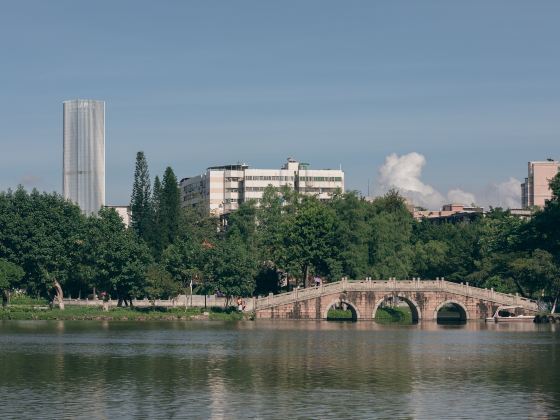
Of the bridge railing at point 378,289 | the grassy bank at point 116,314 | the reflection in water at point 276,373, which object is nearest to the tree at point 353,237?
the bridge railing at point 378,289

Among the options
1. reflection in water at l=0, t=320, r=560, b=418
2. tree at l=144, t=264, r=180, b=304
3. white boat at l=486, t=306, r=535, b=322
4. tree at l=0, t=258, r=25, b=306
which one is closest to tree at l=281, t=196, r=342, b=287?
tree at l=144, t=264, r=180, b=304

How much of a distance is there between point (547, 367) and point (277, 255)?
78533 mm

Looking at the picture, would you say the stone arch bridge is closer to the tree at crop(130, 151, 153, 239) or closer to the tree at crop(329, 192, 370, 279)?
the tree at crop(329, 192, 370, 279)

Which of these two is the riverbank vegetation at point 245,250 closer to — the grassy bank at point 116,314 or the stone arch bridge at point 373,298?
the grassy bank at point 116,314

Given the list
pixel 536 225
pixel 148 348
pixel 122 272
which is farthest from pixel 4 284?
pixel 536 225

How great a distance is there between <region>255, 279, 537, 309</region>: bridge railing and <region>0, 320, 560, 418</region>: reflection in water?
27.0 m

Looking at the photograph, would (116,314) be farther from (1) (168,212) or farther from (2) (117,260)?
(1) (168,212)

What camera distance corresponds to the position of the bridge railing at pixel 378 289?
125 m

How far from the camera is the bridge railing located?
125 meters

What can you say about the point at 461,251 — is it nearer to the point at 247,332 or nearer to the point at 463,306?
the point at 463,306

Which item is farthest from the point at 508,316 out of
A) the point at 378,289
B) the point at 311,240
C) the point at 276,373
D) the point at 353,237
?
the point at 276,373

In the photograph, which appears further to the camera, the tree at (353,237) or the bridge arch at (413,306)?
the tree at (353,237)

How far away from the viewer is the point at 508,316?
125 meters

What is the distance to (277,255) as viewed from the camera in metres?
141
